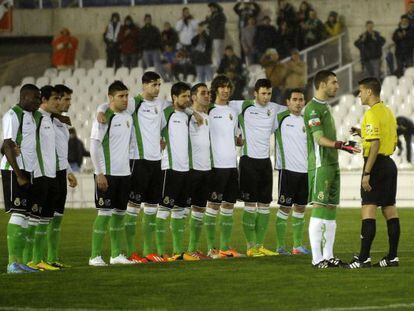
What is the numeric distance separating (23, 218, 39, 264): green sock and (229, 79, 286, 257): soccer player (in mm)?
3199

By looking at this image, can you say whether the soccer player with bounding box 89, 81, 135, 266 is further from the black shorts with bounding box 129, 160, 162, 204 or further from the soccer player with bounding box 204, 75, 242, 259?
the soccer player with bounding box 204, 75, 242, 259

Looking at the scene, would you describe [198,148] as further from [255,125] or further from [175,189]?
[255,125]

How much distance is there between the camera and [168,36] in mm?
33062

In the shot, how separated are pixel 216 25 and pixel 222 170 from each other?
15.4 meters

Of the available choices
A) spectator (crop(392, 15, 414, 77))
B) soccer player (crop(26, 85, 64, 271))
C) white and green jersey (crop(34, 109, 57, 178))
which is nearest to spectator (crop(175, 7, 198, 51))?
spectator (crop(392, 15, 414, 77))

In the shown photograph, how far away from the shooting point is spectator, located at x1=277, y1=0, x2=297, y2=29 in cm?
3123

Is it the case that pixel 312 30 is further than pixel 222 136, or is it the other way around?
pixel 312 30

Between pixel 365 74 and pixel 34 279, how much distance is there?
57.5ft

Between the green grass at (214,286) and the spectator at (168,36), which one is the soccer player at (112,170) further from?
the spectator at (168,36)

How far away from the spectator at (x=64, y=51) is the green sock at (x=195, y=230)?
A: 62.1 feet

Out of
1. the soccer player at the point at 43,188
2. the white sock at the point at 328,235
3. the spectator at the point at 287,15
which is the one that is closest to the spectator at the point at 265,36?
the spectator at the point at 287,15

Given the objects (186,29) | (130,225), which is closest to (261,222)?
(130,225)

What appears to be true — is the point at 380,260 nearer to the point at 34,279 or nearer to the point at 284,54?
the point at 34,279

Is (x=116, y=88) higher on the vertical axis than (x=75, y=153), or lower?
higher
